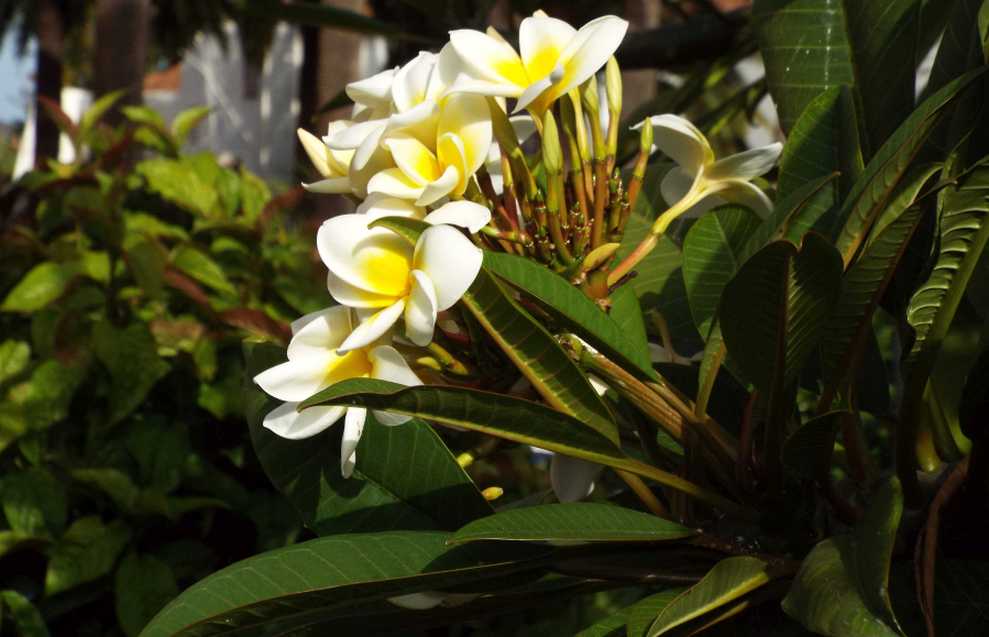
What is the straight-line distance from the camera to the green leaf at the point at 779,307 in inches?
23.2

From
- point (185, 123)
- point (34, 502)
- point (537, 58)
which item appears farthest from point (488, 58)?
point (185, 123)

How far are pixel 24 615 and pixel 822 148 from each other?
129 cm

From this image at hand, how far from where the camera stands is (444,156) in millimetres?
699

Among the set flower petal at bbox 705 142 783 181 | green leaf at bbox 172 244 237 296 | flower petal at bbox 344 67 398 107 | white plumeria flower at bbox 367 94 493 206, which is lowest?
green leaf at bbox 172 244 237 296

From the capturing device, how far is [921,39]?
32.7 inches

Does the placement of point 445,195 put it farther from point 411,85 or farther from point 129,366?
point 129,366

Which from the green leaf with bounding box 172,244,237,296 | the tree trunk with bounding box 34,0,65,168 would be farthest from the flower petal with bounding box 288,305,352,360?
the tree trunk with bounding box 34,0,65,168

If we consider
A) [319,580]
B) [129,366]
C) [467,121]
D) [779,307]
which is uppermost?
[467,121]

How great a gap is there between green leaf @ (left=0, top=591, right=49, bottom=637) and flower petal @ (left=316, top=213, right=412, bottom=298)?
3.76ft

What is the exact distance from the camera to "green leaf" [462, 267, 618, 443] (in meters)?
0.62

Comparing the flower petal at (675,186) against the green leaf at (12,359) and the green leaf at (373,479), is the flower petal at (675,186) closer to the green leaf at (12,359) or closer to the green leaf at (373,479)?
the green leaf at (373,479)

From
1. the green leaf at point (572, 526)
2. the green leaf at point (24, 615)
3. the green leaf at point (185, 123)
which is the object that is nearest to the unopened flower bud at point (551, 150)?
the green leaf at point (572, 526)

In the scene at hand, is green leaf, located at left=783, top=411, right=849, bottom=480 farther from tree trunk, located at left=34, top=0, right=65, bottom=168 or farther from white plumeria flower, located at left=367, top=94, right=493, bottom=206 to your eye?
tree trunk, located at left=34, top=0, right=65, bottom=168

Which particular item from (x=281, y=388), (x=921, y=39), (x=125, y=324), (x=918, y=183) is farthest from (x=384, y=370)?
(x=125, y=324)
